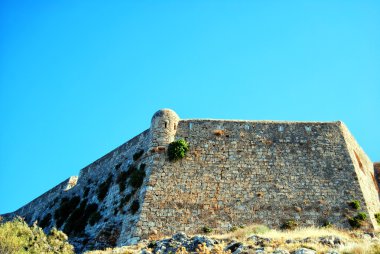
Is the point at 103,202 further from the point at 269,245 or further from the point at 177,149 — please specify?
the point at 269,245

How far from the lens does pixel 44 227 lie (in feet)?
111

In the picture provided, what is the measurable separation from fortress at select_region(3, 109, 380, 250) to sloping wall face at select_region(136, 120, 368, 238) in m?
0.06

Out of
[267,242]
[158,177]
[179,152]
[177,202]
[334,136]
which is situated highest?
[334,136]

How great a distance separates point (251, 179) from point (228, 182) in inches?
54.3

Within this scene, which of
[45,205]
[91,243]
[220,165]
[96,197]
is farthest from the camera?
[45,205]

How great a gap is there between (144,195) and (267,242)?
33.2 ft

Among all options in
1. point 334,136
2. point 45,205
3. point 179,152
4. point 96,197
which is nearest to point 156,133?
point 179,152

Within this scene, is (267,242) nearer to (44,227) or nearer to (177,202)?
(177,202)

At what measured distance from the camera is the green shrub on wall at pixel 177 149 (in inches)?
1037

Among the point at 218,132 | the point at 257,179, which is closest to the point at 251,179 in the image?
the point at 257,179

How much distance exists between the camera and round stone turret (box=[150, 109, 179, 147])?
27.0 metres

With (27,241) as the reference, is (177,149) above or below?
above

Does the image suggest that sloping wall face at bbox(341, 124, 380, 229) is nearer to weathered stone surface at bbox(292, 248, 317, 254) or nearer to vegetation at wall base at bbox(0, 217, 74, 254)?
weathered stone surface at bbox(292, 248, 317, 254)

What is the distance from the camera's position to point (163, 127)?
2719 centimetres
